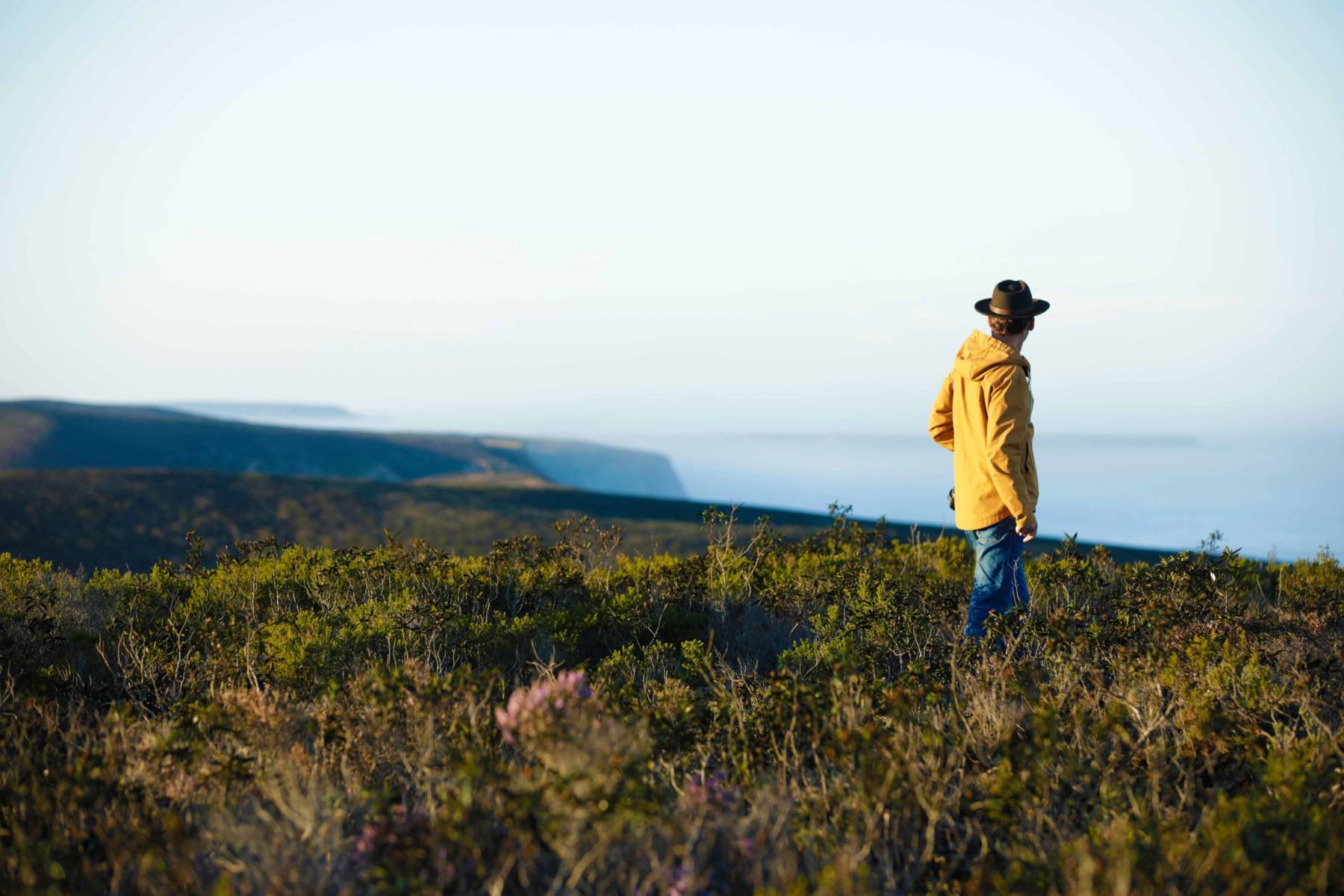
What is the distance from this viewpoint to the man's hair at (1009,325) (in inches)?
205

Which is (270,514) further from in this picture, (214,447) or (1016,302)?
(214,447)

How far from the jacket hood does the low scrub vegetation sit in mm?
1533

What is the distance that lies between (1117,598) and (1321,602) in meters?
1.70

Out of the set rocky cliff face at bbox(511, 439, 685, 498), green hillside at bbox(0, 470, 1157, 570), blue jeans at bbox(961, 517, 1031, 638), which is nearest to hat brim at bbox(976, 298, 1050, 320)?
blue jeans at bbox(961, 517, 1031, 638)

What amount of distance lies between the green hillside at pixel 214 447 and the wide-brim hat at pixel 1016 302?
48590mm

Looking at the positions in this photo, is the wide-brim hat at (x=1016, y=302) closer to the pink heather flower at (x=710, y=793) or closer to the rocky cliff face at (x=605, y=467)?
the pink heather flower at (x=710, y=793)

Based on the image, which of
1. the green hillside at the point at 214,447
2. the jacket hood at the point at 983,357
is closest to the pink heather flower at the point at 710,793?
the jacket hood at the point at 983,357

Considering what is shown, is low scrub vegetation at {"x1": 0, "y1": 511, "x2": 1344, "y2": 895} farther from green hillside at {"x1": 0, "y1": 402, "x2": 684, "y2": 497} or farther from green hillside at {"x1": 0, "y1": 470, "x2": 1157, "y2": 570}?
green hillside at {"x1": 0, "y1": 402, "x2": 684, "y2": 497}

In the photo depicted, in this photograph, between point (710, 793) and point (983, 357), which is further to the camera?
point (983, 357)

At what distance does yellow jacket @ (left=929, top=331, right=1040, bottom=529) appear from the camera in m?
5.09

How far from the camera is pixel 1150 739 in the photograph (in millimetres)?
4012

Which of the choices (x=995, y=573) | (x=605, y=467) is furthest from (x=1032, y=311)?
(x=605, y=467)

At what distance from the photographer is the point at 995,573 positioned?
5406 millimetres

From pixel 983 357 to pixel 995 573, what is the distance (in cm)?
138
